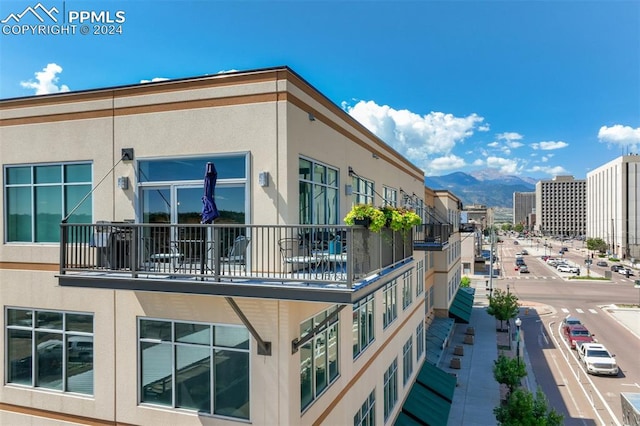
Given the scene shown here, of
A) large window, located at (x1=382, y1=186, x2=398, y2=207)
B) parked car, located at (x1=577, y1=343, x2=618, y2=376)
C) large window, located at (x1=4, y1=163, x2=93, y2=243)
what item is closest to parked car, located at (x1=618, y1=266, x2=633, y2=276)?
parked car, located at (x1=577, y1=343, x2=618, y2=376)

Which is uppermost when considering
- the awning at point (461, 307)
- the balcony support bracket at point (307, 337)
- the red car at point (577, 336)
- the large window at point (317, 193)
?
the large window at point (317, 193)

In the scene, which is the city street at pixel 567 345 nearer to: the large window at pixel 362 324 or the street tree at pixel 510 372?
the street tree at pixel 510 372

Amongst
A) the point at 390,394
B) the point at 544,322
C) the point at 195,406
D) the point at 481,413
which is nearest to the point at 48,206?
the point at 195,406

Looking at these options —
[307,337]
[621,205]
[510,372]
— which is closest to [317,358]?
[307,337]

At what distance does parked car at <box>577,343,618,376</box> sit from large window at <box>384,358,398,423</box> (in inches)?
691

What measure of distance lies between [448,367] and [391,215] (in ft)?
68.7

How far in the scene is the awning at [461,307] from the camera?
114 ft

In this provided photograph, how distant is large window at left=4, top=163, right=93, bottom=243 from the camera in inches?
366

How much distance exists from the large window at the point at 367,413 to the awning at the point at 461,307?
23851 millimetres

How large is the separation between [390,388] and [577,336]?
24.6 metres

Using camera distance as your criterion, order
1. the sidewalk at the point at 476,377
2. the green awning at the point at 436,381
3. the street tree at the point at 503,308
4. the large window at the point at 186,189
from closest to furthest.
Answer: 1. the large window at the point at 186,189
2. the green awning at the point at 436,381
3. the sidewalk at the point at 476,377
4. the street tree at the point at 503,308

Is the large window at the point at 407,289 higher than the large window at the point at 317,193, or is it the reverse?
the large window at the point at 317,193

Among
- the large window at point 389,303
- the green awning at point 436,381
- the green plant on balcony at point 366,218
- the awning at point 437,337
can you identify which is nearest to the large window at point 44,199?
the green plant on balcony at point 366,218

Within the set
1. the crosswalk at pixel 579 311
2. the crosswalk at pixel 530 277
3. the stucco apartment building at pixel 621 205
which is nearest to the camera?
the crosswalk at pixel 579 311
